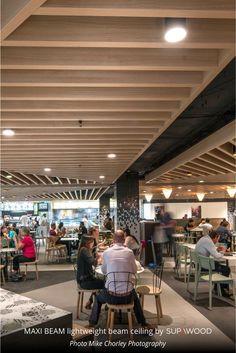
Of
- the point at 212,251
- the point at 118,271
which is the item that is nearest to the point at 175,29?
the point at 118,271

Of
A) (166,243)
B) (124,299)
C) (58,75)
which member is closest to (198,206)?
(166,243)

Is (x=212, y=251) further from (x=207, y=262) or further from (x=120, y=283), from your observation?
(x=120, y=283)

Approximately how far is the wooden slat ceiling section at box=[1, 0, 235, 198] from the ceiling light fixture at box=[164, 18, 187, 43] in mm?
100

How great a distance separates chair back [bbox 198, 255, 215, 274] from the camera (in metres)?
5.98

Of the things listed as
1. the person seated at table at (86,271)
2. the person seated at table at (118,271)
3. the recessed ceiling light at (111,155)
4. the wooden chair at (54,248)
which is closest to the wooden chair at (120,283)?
the person seated at table at (118,271)

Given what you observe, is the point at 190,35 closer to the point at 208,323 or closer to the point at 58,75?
the point at 58,75

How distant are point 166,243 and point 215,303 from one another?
6.69 m

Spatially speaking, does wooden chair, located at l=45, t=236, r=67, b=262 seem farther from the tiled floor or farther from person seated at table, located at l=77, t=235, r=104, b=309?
person seated at table, located at l=77, t=235, r=104, b=309

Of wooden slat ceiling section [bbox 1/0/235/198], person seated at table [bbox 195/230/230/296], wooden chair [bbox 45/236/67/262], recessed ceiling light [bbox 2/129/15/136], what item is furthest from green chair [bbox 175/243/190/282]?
recessed ceiling light [bbox 2/129/15/136]

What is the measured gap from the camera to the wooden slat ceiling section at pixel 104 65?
2277 millimetres

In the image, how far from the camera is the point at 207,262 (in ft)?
19.9

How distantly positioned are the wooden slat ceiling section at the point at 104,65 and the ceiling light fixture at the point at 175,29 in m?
0.10

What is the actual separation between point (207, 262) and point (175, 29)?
4527mm

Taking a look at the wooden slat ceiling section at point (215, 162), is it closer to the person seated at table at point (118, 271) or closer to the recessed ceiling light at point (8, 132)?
the person seated at table at point (118, 271)
